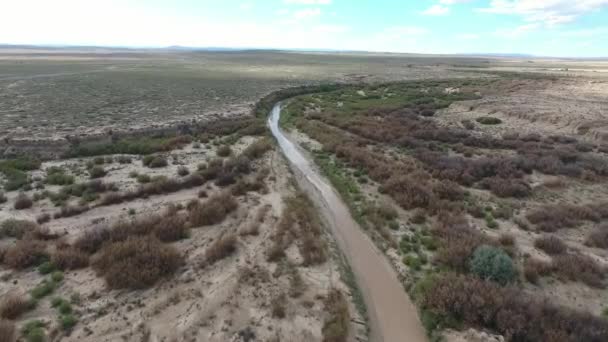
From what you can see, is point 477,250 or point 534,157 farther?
point 534,157

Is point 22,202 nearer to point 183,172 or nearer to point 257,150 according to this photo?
point 183,172

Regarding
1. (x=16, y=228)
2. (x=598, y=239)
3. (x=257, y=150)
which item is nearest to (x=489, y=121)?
(x=598, y=239)

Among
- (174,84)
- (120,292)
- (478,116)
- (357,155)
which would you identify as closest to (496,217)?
(357,155)

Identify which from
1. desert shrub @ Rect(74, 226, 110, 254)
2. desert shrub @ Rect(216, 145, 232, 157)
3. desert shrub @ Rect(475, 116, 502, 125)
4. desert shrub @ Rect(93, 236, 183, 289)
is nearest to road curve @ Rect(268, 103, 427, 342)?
desert shrub @ Rect(216, 145, 232, 157)

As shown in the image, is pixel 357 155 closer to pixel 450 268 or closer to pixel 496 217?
pixel 496 217

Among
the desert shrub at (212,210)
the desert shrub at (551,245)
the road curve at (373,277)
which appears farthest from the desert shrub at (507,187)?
the desert shrub at (212,210)

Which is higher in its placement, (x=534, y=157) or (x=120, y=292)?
(x=534, y=157)

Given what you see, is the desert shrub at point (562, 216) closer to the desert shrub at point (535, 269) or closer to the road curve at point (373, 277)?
the desert shrub at point (535, 269)
